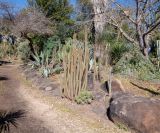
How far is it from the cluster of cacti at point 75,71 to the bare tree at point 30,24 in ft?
35.1

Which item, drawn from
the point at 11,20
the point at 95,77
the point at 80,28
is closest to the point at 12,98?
the point at 95,77

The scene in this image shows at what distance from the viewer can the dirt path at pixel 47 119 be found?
23.3ft

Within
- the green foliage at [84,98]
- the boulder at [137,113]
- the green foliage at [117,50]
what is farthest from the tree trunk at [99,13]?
the boulder at [137,113]

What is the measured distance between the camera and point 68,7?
27500 mm

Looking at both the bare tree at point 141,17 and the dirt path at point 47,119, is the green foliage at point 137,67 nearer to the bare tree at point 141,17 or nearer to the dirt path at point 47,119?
the bare tree at point 141,17

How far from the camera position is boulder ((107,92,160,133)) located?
265 inches

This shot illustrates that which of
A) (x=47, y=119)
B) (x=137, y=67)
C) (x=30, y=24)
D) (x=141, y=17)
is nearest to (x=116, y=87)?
(x=47, y=119)

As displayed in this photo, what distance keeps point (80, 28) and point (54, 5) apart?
1146cm

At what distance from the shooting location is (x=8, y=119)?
744 cm

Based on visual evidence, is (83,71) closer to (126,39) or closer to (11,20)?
(126,39)

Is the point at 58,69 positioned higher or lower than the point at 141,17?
lower

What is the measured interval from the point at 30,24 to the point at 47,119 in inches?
495

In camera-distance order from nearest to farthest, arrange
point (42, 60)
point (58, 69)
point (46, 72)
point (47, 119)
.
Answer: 1. point (47, 119)
2. point (46, 72)
3. point (58, 69)
4. point (42, 60)

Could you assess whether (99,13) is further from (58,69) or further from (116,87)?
(116,87)
